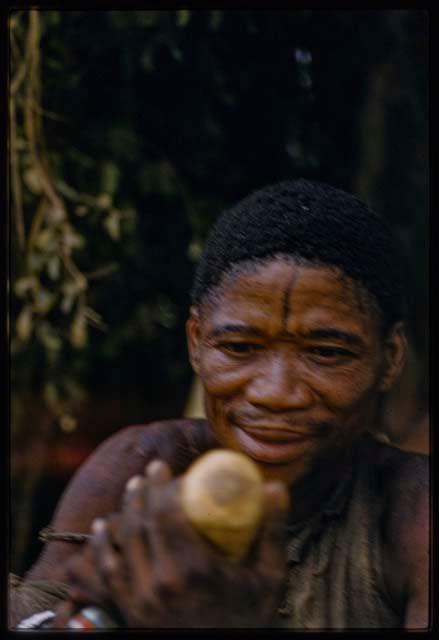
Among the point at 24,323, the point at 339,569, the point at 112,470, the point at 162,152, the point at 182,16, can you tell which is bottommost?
the point at 339,569

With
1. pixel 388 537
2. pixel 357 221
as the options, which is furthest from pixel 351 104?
pixel 388 537

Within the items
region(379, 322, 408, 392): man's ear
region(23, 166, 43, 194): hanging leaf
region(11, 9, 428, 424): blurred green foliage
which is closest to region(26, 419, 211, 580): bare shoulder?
region(379, 322, 408, 392): man's ear

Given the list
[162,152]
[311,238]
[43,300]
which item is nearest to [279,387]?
[311,238]

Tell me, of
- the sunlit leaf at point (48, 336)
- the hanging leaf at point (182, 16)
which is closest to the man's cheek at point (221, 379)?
the hanging leaf at point (182, 16)

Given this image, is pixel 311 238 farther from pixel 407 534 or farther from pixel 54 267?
pixel 54 267

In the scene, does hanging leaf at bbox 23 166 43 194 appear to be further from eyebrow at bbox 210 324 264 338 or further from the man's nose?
the man's nose

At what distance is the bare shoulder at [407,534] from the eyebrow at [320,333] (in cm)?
25

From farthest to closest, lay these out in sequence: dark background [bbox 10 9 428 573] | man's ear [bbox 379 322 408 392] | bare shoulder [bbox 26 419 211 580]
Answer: dark background [bbox 10 9 428 573] < bare shoulder [bbox 26 419 211 580] < man's ear [bbox 379 322 408 392]

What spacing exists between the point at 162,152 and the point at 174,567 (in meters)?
2.40

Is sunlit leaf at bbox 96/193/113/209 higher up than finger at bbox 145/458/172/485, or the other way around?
sunlit leaf at bbox 96/193/113/209

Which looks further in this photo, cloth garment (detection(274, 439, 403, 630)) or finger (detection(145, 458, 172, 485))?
cloth garment (detection(274, 439, 403, 630))

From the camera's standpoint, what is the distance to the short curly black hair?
1.66 metres

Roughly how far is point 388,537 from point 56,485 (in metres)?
2.51

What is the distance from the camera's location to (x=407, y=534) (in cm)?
167
